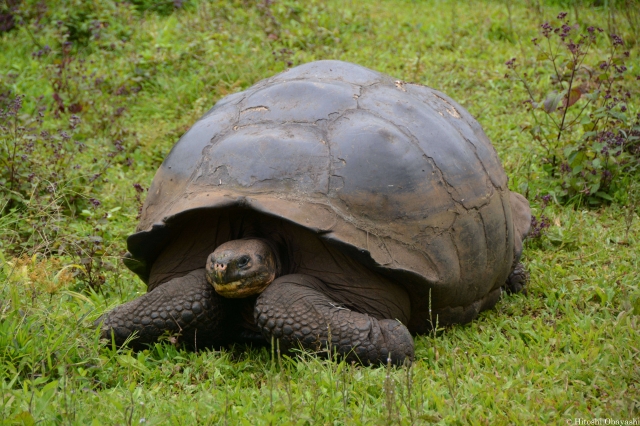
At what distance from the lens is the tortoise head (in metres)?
3.11

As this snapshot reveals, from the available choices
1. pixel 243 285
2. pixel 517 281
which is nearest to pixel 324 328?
pixel 243 285

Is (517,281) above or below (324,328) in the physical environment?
below

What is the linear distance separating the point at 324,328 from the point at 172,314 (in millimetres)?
646

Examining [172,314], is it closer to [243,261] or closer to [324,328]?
[243,261]

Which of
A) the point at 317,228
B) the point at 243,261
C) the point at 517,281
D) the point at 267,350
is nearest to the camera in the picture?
the point at 317,228

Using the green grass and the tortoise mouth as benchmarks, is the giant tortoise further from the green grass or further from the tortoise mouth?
the green grass

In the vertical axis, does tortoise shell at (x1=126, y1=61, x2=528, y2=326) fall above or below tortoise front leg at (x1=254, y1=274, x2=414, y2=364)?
above

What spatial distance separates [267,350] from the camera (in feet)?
11.1

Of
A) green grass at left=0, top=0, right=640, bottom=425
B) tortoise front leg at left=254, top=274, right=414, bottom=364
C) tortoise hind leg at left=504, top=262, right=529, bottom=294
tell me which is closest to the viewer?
green grass at left=0, top=0, right=640, bottom=425

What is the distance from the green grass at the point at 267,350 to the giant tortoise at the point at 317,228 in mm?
161

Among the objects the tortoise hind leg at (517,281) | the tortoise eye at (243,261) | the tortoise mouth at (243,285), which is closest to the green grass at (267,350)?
the tortoise hind leg at (517,281)

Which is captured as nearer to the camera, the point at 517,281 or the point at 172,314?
the point at 172,314

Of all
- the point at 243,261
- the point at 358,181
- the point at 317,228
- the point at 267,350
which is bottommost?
the point at 267,350

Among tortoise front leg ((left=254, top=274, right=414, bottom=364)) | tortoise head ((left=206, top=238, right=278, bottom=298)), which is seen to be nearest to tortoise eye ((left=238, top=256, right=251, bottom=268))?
tortoise head ((left=206, top=238, right=278, bottom=298))
